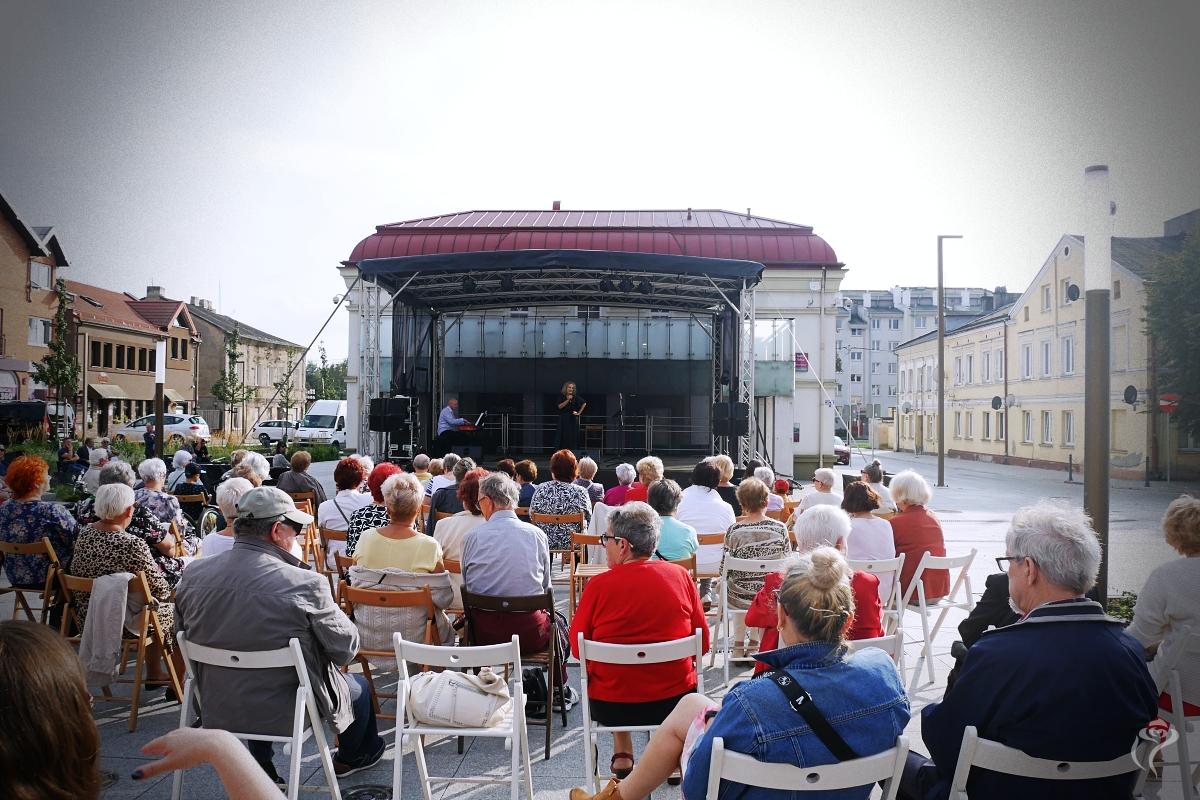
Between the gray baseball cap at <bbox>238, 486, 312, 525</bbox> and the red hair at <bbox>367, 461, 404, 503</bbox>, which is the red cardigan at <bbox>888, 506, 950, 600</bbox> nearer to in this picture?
the red hair at <bbox>367, 461, 404, 503</bbox>

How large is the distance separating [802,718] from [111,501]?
368cm

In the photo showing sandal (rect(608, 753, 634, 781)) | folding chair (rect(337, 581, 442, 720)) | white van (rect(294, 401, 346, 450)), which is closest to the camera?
sandal (rect(608, 753, 634, 781))

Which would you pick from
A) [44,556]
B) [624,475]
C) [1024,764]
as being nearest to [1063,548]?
[1024,764]

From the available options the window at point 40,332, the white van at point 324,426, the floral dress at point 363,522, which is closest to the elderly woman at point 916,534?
the floral dress at point 363,522

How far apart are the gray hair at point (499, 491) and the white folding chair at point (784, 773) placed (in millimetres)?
2499

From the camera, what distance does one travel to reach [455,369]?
1933 cm

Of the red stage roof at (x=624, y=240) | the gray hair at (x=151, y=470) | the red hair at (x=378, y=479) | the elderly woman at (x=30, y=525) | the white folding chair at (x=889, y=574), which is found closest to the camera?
the white folding chair at (x=889, y=574)

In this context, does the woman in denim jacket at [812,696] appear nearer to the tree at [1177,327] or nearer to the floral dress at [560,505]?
the floral dress at [560,505]

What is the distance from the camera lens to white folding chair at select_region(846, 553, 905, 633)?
4383 mm

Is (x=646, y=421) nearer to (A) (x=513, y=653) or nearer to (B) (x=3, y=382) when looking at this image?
(B) (x=3, y=382)

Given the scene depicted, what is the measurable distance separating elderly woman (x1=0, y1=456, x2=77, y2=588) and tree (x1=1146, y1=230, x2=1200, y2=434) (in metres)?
10.5

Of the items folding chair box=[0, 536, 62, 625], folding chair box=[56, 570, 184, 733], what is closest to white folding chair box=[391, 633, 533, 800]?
folding chair box=[56, 570, 184, 733]

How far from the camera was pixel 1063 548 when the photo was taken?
2305 mm

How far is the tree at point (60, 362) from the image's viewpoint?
52.5ft
